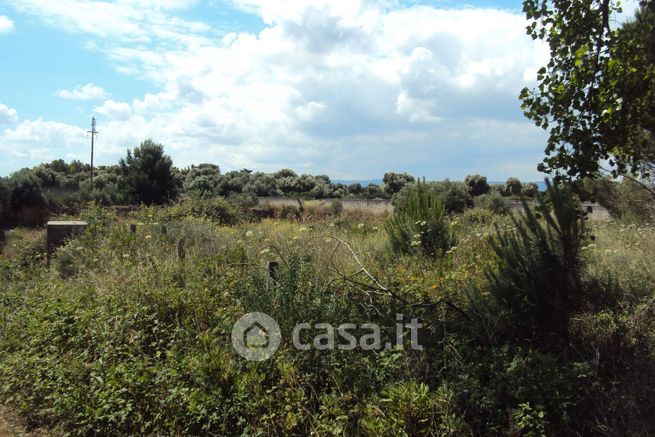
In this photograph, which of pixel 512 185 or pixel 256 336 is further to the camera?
pixel 512 185

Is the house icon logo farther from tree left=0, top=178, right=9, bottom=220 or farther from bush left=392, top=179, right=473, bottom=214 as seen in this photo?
tree left=0, top=178, right=9, bottom=220

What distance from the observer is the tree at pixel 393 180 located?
39.2m

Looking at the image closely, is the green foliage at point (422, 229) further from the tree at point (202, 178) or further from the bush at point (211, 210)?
the tree at point (202, 178)

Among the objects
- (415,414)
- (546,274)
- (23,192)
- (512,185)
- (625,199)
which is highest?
(512,185)

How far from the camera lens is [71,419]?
3926 mm

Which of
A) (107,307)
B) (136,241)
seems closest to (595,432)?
(107,307)

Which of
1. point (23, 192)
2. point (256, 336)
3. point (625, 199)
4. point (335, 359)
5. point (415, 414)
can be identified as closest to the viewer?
point (415, 414)

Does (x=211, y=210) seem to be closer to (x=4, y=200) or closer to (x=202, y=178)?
(x=4, y=200)

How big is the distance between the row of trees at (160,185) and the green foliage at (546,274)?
816cm

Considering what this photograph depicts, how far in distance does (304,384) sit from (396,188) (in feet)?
118

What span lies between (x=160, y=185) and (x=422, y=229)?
87.5ft

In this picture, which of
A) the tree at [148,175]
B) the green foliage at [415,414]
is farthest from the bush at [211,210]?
the tree at [148,175]

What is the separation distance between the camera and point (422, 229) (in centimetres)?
690

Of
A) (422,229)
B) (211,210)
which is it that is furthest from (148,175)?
(422,229)
